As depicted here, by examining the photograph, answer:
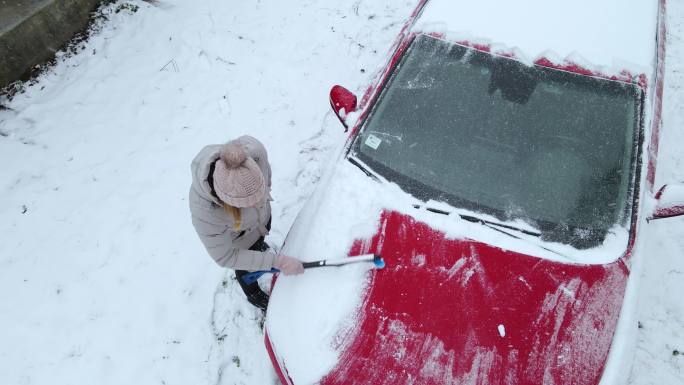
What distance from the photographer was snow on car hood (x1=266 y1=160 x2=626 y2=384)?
1.93 metres

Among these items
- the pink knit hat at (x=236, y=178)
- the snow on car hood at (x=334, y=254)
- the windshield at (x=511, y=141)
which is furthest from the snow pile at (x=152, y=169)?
the pink knit hat at (x=236, y=178)

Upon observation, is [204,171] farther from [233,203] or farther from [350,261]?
[350,261]

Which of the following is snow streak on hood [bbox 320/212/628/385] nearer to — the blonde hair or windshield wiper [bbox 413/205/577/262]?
windshield wiper [bbox 413/205/577/262]

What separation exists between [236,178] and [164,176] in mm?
2453

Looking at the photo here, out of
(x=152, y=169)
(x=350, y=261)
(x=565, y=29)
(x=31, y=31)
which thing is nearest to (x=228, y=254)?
(x=350, y=261)

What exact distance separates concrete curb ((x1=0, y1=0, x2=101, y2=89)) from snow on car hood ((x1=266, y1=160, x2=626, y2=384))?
3.85 m

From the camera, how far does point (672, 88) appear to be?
4.08 m

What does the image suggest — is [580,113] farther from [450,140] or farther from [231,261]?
[231,261]

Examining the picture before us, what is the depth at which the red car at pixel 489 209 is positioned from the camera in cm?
186

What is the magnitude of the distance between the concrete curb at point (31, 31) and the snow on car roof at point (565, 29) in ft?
13.7

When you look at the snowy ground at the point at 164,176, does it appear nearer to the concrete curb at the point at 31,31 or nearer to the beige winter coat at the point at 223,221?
the concrete curb at the point at 31,31

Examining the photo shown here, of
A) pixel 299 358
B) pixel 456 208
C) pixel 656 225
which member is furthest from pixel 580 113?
pixel 299 358

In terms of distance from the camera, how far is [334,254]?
2.14 metres

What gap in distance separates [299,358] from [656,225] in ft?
10.1
